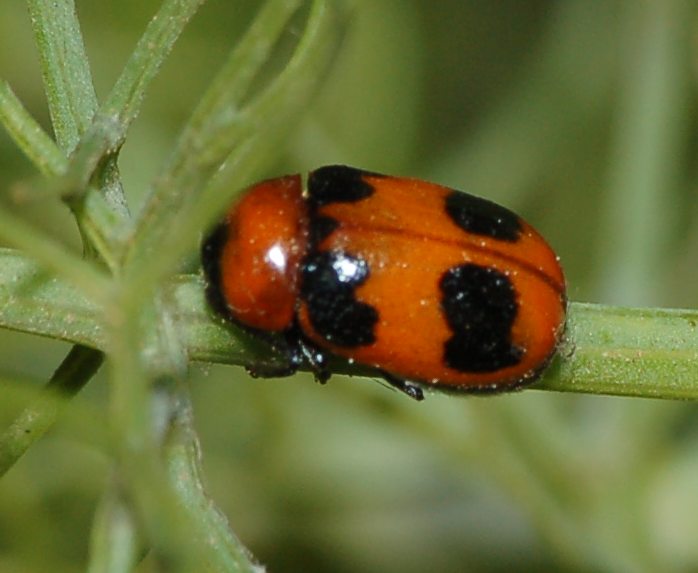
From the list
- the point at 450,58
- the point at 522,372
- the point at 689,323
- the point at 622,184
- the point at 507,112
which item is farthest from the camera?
the point at 450,58

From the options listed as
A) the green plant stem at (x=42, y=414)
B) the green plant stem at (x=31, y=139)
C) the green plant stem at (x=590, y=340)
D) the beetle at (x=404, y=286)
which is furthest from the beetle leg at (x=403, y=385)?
the green plant stem at (x=31, y=139)

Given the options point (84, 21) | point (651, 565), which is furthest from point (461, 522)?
point (84, 21)

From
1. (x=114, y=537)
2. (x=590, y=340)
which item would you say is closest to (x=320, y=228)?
(x=590, y=340)

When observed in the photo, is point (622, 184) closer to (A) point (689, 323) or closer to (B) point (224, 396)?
(B) point (224, 396)

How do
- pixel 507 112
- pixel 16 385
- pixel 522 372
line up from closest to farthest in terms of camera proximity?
pixel 16 385 < pixel 522 372 < pixel 507 112

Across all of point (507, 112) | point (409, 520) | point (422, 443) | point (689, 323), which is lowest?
point (409, 520)

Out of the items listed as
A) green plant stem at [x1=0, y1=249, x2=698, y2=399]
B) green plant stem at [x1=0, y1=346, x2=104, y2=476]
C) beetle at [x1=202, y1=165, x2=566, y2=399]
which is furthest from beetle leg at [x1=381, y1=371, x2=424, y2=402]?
green plant stem at [x1=0, y1=346, x2=104, y2=476]

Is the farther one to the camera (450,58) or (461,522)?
(450,58)

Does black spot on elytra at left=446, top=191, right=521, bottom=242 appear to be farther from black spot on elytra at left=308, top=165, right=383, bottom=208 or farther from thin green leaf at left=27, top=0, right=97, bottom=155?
thin green leaf at left=27, top=0, right=97, bottom=155
